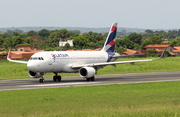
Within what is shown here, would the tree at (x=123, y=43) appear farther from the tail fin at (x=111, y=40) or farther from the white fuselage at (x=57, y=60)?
the white fuselage at (x=57, y=60)

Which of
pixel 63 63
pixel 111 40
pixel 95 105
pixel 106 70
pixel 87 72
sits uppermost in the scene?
pixel 111 40

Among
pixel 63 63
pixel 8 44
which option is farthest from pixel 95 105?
pixel 8 44

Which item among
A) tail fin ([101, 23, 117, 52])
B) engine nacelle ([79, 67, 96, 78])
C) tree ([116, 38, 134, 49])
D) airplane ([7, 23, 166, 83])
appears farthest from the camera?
tree ([116, 38, 134, 49])

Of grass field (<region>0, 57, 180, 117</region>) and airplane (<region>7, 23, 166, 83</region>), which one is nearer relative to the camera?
grass field (<region>0, 57, 180, 117</region>)

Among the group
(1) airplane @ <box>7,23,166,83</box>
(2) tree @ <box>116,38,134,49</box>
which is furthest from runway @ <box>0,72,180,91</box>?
(2) tree @ <box>116,38,134,49</box>

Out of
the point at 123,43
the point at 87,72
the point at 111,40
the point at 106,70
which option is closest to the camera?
the point at 87,72

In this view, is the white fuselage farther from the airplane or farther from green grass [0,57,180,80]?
green grass [0,57,180,80]

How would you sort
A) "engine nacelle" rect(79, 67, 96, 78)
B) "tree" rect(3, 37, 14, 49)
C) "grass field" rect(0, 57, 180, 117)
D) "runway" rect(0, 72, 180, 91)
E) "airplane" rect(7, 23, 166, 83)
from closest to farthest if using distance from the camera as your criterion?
"grass field" rect(0, 57, 180, 117)
"runway" rect(0, 72, 180, 91)
"airplane" rect(7, 23, 166, 83)
"engine nacelle" rect(79, 67, 96, 78)
"tree" rect(3, 37, 14, 49)

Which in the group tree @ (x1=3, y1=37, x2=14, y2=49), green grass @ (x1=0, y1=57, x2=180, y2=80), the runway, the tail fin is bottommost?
tree @ (x1=3, y1=37, x2=14, y2=49)

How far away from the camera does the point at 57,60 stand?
42375 millimetres

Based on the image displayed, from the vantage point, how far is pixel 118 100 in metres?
23.9

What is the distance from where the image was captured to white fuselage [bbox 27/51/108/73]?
40438 millimetres

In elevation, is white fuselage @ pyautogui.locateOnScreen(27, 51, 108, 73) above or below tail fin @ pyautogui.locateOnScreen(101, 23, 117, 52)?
below

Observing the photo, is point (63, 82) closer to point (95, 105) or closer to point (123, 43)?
point (95, 105)
